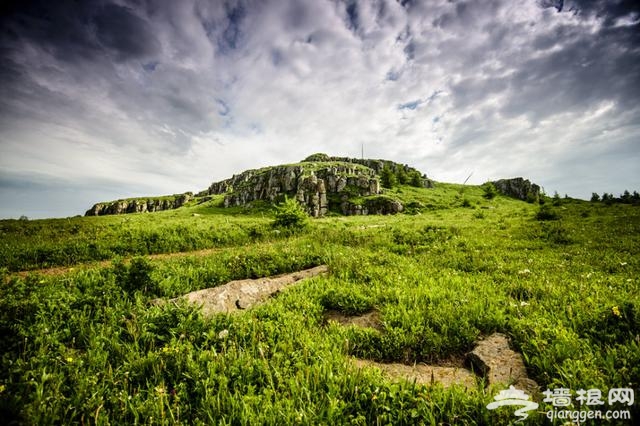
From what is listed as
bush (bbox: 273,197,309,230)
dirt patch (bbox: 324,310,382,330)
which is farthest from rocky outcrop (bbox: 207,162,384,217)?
dirt patch (bbox: 324,310,382,330)

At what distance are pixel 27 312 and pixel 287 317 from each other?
175 inches

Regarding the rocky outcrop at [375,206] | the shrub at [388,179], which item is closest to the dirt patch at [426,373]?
the rocky outcrop at [375,206]

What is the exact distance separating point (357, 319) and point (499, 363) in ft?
7.80

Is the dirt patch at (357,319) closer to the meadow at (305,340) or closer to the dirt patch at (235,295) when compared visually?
the meadow at (305,340)

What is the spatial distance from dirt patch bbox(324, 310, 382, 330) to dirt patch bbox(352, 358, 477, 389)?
91cm

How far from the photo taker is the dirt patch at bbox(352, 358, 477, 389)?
3407mm

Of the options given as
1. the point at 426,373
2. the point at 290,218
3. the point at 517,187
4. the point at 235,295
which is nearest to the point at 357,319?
the point at 426,373

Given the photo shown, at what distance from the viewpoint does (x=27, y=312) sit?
173 inches

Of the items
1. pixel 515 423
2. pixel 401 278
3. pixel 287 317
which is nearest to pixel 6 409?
pixel 287 317

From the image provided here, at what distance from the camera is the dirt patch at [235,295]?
219 inches

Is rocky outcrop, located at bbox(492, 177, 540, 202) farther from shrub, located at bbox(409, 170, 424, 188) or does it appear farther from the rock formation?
the rock formation

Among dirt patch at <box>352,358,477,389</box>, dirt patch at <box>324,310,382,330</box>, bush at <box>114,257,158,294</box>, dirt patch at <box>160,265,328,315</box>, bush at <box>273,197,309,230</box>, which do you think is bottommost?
dirt patch at <box>352,358,477,389</box>

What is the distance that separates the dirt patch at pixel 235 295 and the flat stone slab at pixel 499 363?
4.29m

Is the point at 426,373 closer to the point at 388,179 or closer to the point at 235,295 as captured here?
the point at 235,295
